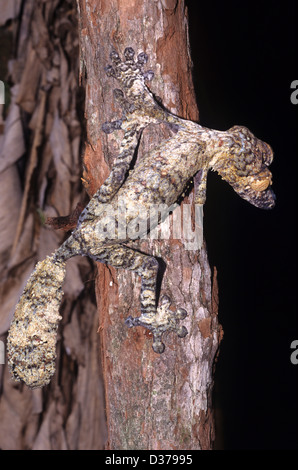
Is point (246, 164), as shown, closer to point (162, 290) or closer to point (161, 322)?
point (162, 290)

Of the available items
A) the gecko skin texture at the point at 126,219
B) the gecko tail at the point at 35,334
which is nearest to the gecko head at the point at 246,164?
the gecko skin texture at the point at 126,219

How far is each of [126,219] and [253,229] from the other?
195cm

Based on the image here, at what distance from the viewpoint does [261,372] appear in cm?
422

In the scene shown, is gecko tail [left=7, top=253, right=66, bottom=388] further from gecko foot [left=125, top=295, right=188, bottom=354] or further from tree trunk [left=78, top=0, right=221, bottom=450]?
gecko foot [left=125, top=295, right=188, bottom=354]

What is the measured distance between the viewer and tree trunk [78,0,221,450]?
235 cm

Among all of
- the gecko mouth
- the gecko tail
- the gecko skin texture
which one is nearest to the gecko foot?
the gecko skin texture

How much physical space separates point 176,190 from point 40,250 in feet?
5.78

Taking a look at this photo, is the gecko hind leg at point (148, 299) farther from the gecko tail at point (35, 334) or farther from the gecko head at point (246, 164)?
the gecko head at point (246, 164)

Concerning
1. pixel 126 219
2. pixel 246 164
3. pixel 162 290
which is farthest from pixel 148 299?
pixel 246 164

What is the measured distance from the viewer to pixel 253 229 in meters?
3.97

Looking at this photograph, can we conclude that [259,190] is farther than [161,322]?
Yes

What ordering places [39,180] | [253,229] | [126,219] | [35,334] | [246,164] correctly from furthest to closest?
[253,229] < [39,180] < [246,164] < [126,219] < [35,334]
